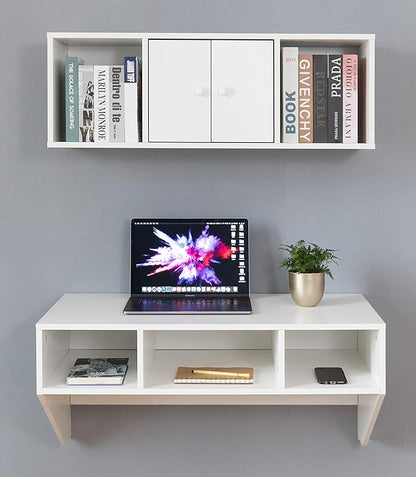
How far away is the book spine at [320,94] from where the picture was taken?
202cm

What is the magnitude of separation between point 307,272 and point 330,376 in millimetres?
303

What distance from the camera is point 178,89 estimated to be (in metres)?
2.00

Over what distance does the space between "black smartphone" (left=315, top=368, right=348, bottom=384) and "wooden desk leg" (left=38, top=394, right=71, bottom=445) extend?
2.46 feet

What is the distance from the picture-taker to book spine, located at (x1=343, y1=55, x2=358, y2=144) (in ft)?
6.65

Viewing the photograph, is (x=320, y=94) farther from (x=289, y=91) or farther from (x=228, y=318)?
(x=228, y=318)

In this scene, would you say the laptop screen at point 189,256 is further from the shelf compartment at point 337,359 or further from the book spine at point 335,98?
the book spine at point 335,98

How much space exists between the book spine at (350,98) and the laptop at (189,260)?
0.41 metres

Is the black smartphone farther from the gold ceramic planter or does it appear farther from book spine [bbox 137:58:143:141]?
book spine [bbox 137:58:143:141]

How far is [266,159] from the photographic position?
220 centimetres

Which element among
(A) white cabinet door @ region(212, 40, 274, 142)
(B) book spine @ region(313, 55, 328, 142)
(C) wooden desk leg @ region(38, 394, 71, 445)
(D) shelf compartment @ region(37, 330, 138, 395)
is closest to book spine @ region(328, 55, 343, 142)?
(B) book spine @ region(313, 55, 328, 142)

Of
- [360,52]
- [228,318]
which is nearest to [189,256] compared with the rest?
[228,318]

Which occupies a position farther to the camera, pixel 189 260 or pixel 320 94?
pixel 189 260

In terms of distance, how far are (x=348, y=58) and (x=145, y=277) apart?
0.88 metres

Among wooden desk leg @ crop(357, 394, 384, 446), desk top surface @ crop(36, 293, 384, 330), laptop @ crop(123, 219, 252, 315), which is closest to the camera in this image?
desk top surface @ crop(36, 293, 384, 330)
